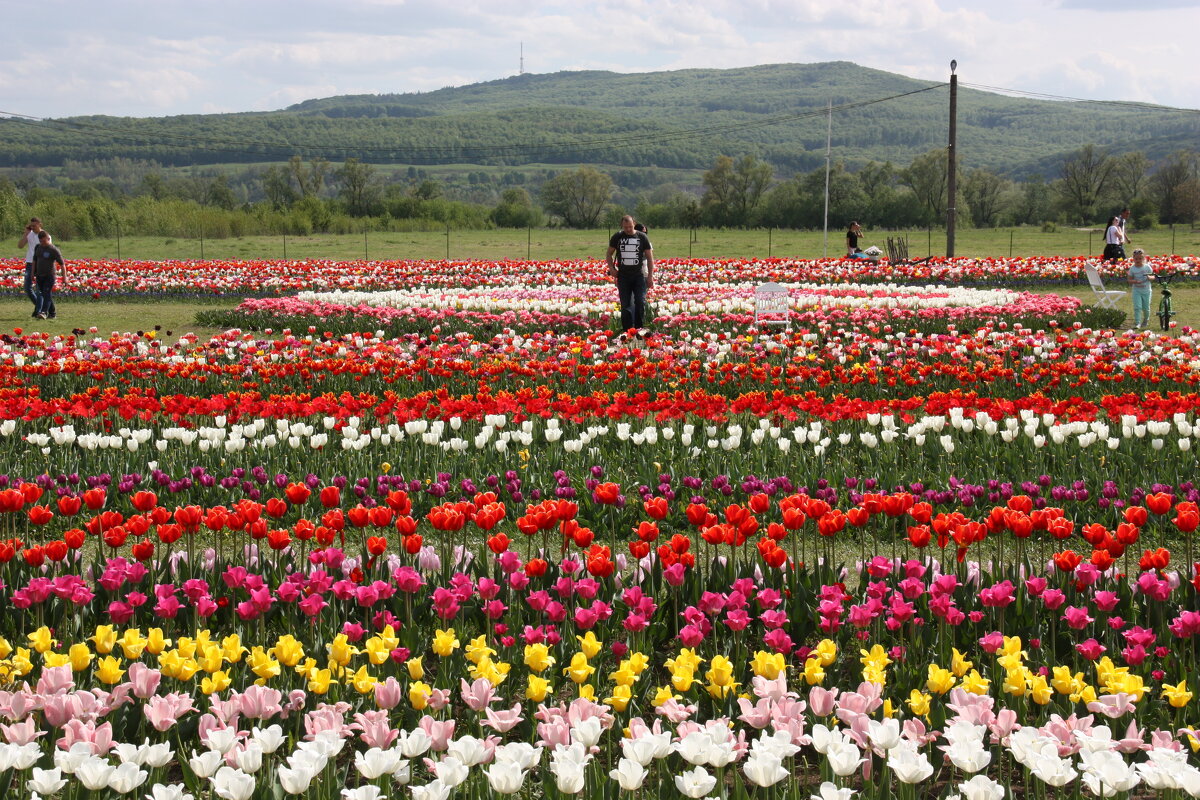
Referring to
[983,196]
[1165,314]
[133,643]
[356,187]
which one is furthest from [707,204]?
[133,643]

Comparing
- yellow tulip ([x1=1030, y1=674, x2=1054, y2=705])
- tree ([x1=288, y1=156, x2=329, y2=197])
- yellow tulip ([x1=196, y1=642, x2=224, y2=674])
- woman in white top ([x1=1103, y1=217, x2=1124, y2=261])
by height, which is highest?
tree ([x1=288, y1=156, x2=329, y2=197])

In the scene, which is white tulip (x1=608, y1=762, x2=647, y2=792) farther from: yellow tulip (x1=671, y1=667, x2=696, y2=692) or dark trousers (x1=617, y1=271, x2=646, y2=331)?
dark trousers (x1=617, y1=271, x2=646, y2=331)

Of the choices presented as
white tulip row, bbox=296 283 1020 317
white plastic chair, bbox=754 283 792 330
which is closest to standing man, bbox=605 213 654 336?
white plastic chair, bbox=754 283 792 330

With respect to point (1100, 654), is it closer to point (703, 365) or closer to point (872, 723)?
point (872, 723)

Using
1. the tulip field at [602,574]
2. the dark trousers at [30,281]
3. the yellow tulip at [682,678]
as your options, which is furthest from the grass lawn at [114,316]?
the yellow tulip at [682,678]

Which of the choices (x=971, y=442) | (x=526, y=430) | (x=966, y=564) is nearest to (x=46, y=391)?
(x=526, y=430)

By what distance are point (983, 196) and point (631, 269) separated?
274 feet

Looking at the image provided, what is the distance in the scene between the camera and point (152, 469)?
24.2 feet

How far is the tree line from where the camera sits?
5944 cm

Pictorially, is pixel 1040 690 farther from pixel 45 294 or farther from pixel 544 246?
pixel 544 246

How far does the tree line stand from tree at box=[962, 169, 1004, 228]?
0.12 meters

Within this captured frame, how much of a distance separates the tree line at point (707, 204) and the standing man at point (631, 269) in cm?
4214

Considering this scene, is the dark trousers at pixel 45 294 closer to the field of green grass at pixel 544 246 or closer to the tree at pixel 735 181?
the field of green grass at pixel 544 246

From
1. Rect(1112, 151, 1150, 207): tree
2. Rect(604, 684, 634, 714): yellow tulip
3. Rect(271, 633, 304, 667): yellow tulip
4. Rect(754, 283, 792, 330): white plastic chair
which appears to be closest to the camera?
Rect(604, 684, 634, 714): yellow tulip
